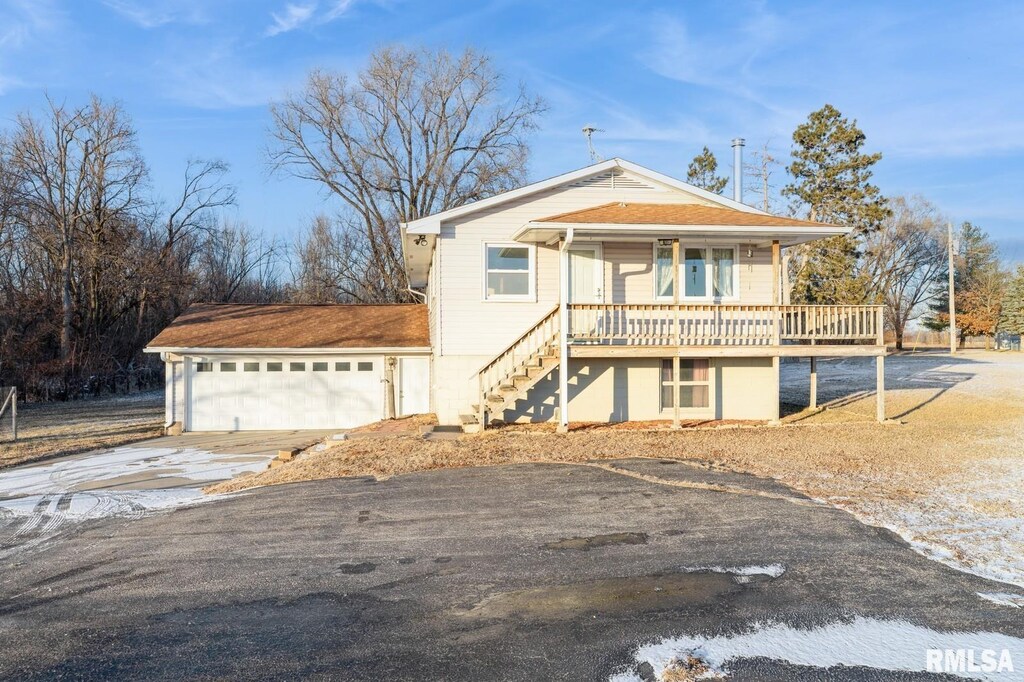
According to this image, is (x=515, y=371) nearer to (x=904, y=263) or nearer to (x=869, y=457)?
(x=869, y=457)

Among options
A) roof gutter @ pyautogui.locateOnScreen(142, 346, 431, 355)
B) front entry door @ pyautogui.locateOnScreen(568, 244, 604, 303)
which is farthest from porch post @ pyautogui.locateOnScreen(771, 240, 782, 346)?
roof gutter @ pyautogui.locateOnScreen(142, 346, 431, 355)

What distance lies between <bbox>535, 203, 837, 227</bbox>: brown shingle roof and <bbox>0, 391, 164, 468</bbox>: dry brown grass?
11.7 metres

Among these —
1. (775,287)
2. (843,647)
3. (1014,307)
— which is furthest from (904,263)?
(843,647)

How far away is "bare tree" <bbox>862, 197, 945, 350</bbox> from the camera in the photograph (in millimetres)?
49344

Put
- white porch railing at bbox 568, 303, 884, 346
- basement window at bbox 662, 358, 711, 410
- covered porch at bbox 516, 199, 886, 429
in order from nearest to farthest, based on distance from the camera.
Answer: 1. covered porch at bbox 516, 199, 886, 429
2. white porch railing at bbox 568, 303, 884, 346
3. basement window at bbox 662, 358, 711, 410

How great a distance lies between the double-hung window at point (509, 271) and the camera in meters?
16.0

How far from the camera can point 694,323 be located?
15.4 metres

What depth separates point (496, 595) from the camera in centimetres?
583

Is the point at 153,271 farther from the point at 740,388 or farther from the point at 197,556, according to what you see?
the point at 197,556

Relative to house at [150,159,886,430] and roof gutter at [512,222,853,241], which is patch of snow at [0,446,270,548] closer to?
house at [150,159,886,430]

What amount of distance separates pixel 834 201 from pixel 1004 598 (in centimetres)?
3415

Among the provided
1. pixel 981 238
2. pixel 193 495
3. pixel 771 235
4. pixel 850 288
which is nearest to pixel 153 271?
pixel 193 495

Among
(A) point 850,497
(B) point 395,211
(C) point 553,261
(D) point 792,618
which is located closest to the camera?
(D) point 792,618

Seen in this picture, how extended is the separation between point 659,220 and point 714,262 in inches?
94.3
